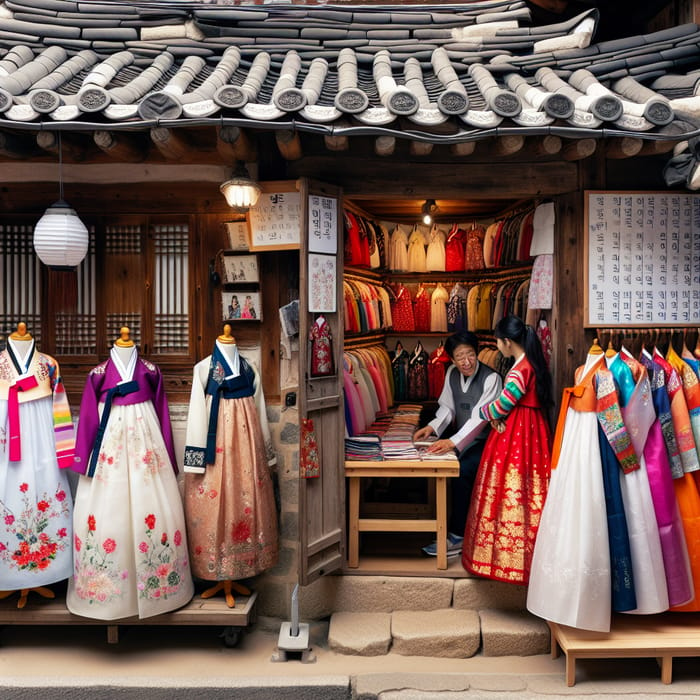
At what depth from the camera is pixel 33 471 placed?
5445 millimetres

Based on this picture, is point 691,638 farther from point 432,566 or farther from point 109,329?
point 109,329

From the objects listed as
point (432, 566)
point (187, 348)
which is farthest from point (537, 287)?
point (187, 348)

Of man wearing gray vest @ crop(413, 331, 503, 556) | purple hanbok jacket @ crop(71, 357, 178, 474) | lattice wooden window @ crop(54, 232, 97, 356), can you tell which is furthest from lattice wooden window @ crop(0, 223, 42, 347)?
man wearing gray vest @ crop(413, 331, 503, 556)

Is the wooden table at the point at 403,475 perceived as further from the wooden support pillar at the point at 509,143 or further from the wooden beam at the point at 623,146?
the wooden beam at the point at 623,146

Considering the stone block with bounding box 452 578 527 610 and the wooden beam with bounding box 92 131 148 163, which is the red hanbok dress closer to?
the stone block with bounding box 452 578 527 610

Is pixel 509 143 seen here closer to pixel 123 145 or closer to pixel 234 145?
pixel 234 145

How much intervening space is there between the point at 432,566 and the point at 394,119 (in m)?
3.86

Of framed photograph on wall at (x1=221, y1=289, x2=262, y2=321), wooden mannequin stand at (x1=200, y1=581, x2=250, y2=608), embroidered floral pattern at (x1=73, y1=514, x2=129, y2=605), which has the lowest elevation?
wooden mannequin stand at (x1=200, y1=581, x2=250, y2=608)

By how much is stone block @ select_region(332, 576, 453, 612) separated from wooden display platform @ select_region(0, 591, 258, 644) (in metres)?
0.94

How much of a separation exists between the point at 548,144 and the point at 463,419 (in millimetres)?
3243

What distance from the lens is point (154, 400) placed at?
5.68 metres

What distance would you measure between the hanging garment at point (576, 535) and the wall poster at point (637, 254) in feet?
2.33

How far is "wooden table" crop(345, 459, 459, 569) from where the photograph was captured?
6047 millimetres

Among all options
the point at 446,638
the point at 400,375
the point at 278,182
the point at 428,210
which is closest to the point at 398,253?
the point at 428,210
